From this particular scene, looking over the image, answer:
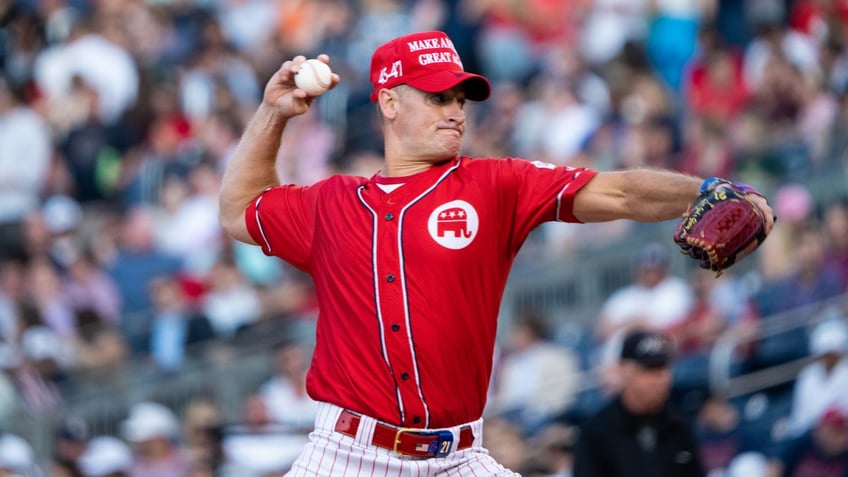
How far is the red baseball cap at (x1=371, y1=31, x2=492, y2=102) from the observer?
213 inches

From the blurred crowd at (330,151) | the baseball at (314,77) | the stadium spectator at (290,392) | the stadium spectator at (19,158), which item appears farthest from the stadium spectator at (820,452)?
the stadium spectator at (19,158)

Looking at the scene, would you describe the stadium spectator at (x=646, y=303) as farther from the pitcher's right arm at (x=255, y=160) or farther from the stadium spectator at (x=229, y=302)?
the pitcher's right arm at (x=255, y=160)

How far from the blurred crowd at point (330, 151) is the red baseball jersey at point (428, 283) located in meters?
3.40

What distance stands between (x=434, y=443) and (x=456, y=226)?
0.69 m

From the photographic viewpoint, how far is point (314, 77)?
562 centimetres

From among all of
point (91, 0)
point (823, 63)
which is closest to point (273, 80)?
point (823, 63)

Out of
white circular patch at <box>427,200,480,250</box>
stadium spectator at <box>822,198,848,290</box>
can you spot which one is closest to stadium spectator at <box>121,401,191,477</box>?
stadium spectator at <box>822,198,848,290</box>

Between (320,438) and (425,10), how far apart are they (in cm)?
1008

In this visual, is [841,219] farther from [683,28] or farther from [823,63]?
[683,28]

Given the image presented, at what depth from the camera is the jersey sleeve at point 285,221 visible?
5.65 meters

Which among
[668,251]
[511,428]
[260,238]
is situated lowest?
[511,428]

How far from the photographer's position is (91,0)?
55.3ft

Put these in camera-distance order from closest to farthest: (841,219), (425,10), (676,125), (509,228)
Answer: (509,228)
(841,219)
(676,125)
(425,10)

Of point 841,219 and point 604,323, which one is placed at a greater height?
point 841,219
